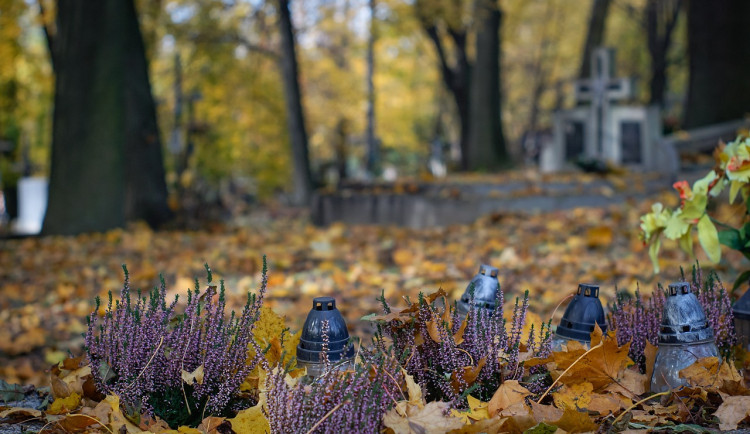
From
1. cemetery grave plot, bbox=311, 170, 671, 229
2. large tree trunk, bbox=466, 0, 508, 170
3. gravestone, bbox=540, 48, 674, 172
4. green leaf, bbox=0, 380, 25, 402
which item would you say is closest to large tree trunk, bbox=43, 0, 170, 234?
cemetery grave plot, bbox=311, 170, 671, 229

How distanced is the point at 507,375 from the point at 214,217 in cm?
1088

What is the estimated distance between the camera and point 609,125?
1399 centimetres

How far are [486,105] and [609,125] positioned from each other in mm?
4095

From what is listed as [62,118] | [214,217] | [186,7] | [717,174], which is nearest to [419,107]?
[186,7]

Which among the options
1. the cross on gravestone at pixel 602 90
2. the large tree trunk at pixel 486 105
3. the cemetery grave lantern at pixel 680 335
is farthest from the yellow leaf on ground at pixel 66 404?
the large tree trunk at pixel 486 105

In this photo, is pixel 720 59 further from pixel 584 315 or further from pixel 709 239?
pixel 584 315

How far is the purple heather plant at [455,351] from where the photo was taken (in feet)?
6.68

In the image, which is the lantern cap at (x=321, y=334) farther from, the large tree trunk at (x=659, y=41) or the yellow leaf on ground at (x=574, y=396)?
the large tree trunk at (x=659, y=41)

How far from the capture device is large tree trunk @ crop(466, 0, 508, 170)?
17.4 meters

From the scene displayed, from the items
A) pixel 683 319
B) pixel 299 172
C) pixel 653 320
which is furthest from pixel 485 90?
pixel 683 319

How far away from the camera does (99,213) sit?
9.62 m

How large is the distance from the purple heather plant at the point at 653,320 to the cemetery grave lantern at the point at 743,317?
0.46 feet

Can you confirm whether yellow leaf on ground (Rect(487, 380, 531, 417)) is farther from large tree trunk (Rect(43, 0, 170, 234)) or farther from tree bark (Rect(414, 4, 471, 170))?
tree bark (Rect(414, 4, 471, 170))

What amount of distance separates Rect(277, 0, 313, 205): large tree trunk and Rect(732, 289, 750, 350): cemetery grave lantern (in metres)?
15.8
